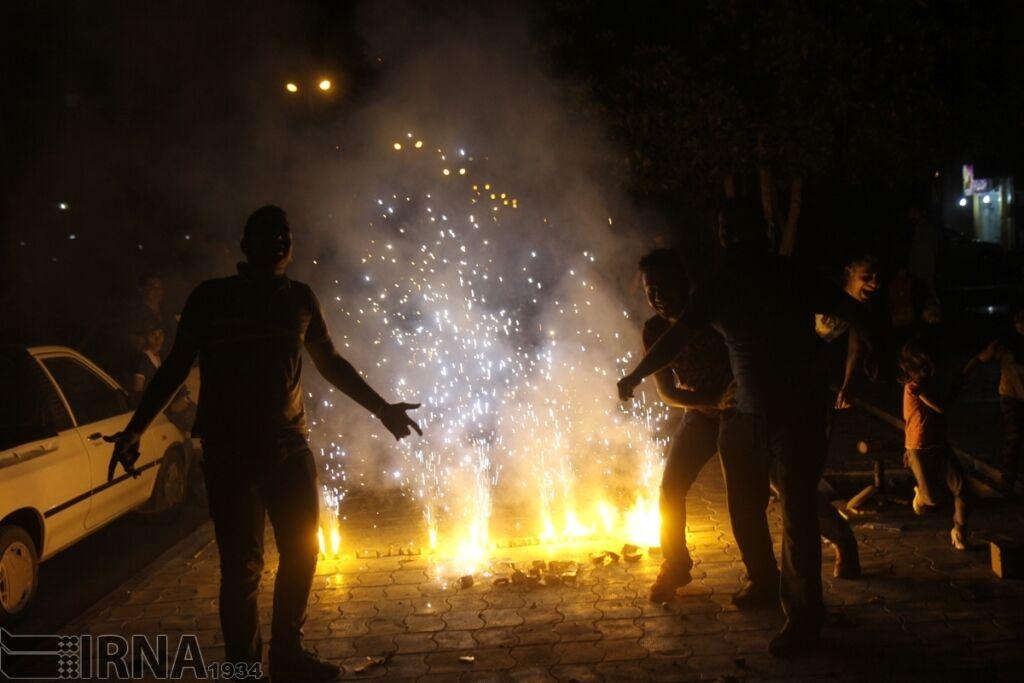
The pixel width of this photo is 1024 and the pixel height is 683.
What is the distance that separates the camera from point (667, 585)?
4.87 metres

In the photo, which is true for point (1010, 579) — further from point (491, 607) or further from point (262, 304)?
point (262, 304)

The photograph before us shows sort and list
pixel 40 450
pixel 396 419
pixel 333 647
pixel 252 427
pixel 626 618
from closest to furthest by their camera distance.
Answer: pixel 252 427, pixel 396 419, pixel 333 647, pixel 626 618, pixel 40 450

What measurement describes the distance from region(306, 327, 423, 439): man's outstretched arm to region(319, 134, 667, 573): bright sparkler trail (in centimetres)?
303

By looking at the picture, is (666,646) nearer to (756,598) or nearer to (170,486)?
(756,598)

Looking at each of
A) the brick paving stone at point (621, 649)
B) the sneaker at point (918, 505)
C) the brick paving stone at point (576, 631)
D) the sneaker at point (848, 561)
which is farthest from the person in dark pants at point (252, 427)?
the sneaker at point (918, 505)

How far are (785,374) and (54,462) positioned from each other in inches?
179

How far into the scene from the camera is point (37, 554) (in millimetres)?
5672

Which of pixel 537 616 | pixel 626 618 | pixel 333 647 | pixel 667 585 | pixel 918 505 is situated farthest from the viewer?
pixel 918 505

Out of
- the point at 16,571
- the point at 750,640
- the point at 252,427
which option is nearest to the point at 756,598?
the point at 750,640

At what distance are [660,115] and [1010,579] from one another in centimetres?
507

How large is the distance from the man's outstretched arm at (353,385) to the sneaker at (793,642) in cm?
187

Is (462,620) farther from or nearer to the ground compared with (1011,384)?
nearer to the ground

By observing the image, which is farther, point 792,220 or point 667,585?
point 792,220

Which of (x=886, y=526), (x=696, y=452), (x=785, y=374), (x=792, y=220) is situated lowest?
(x=886, y=526)
